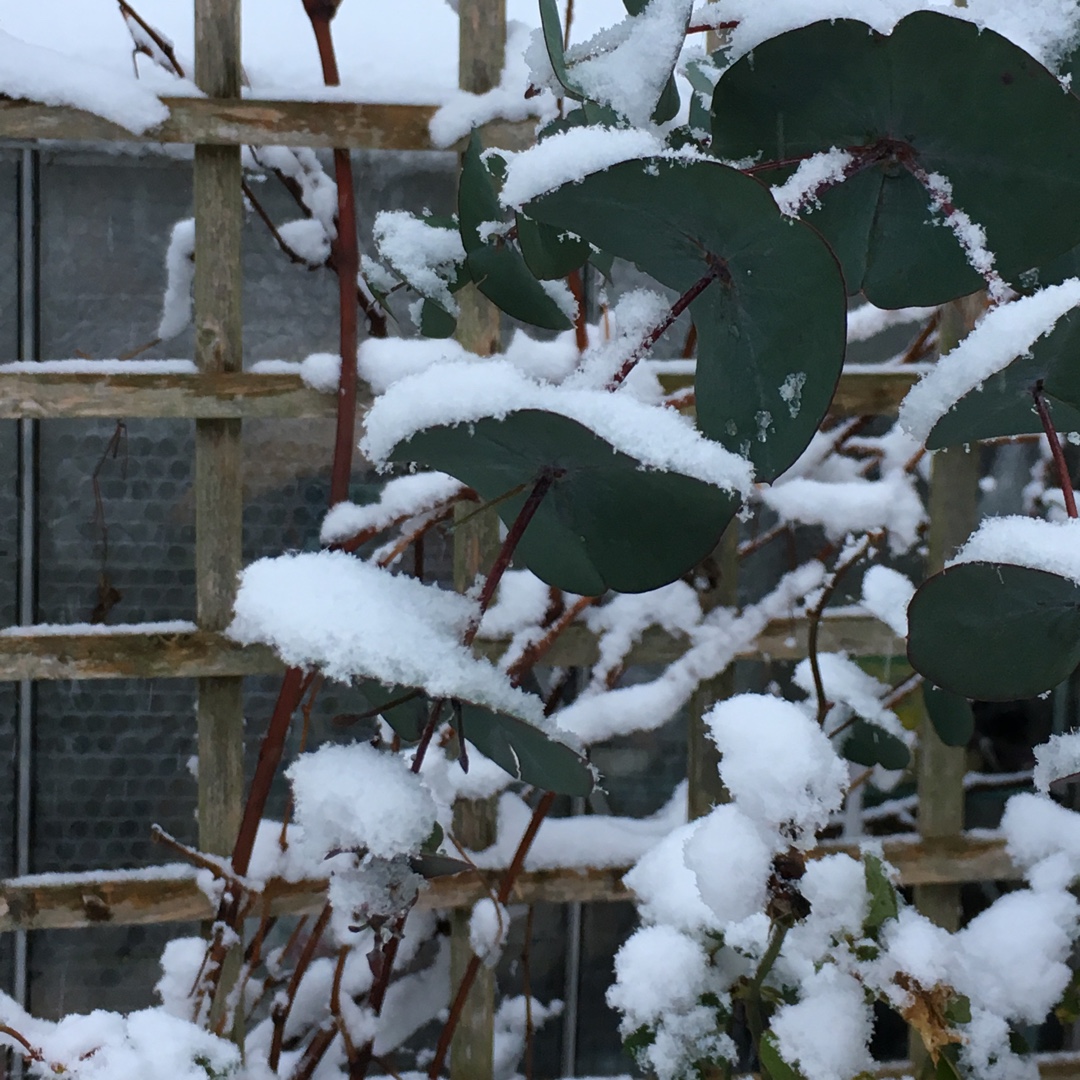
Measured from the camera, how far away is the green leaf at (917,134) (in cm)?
31

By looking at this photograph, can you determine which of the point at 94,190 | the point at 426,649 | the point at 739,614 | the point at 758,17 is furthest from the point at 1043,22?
the point at 94,190

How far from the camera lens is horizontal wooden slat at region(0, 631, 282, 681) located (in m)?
0.89

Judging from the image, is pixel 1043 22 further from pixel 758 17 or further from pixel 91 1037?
pixel 91 1037

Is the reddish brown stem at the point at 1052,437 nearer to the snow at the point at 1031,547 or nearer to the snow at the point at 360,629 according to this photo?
the snow at the point at 1031,547

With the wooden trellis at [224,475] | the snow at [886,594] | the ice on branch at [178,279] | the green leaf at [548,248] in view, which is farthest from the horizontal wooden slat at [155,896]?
the green leaf at [548,248]

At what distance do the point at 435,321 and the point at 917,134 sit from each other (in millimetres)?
315

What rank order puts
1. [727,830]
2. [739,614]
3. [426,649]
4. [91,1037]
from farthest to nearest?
1. [739,614]
2. [91,1037]
3. [727,830]
4. [426,649]

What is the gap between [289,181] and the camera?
941mm

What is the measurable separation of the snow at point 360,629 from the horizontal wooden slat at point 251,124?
0.65 meters

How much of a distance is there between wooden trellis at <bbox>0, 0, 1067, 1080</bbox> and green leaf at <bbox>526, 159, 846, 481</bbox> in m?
0.60

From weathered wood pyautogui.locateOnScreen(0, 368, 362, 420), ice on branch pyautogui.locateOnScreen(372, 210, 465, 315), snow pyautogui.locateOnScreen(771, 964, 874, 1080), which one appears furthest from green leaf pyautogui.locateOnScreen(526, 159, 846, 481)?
weathered wood pyautogui.locateOnScreen(0, 368, 362, 420)

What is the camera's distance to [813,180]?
1.13 ft

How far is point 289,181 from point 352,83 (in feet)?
0.36

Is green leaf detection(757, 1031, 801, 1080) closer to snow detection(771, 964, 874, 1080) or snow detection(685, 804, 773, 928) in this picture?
snow detection(771, 964, 874, 1080)
